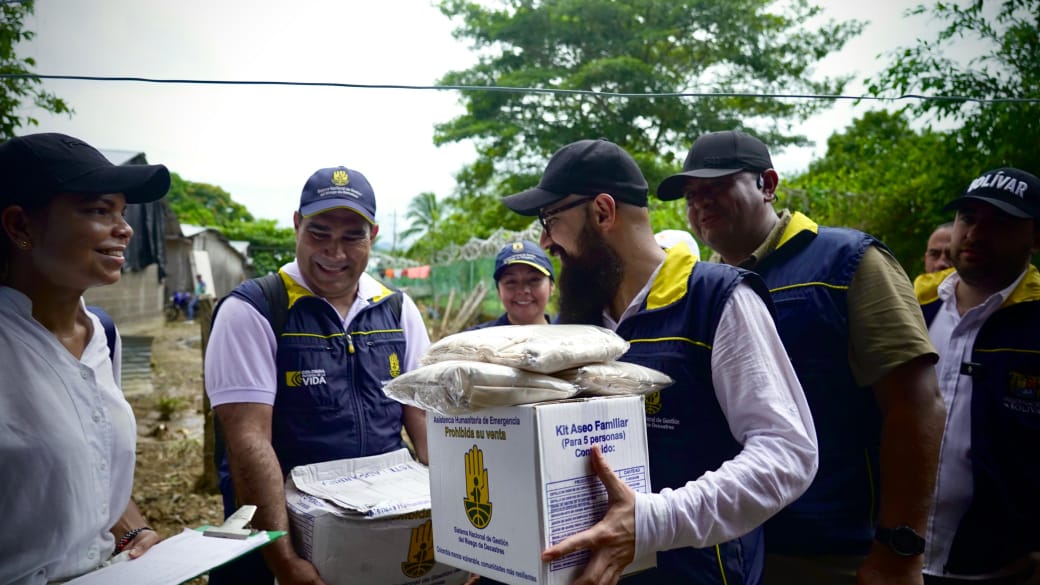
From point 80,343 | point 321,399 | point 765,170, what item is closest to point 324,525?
point 321,399

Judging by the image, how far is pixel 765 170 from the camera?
2512 millimetres

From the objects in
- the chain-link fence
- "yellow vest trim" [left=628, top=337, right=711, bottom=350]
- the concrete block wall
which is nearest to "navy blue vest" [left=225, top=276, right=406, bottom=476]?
"yellow vest trim" [left=628, top=337, right=711, bottom=350]

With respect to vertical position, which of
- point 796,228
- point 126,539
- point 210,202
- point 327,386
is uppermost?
point 210,202

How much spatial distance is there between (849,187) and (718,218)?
357 inches

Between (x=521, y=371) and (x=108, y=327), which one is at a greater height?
(x=108, y=327)

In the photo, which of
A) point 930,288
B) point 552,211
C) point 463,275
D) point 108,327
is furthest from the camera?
point 463,275

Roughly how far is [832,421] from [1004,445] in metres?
0.99

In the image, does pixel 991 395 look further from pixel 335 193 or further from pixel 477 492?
pixel 335 193

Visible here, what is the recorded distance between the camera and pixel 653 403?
1.77 metres

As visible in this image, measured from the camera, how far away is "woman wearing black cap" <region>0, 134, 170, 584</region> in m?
1.68

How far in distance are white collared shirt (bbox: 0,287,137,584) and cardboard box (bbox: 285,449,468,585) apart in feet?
1.85

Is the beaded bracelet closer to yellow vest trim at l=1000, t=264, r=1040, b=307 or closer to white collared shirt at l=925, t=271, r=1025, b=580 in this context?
white collared shirt at l=925, t=271, r=1025, b=580

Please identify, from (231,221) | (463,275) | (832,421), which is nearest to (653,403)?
(832,421)

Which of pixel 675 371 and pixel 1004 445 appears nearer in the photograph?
pixel 675 371
